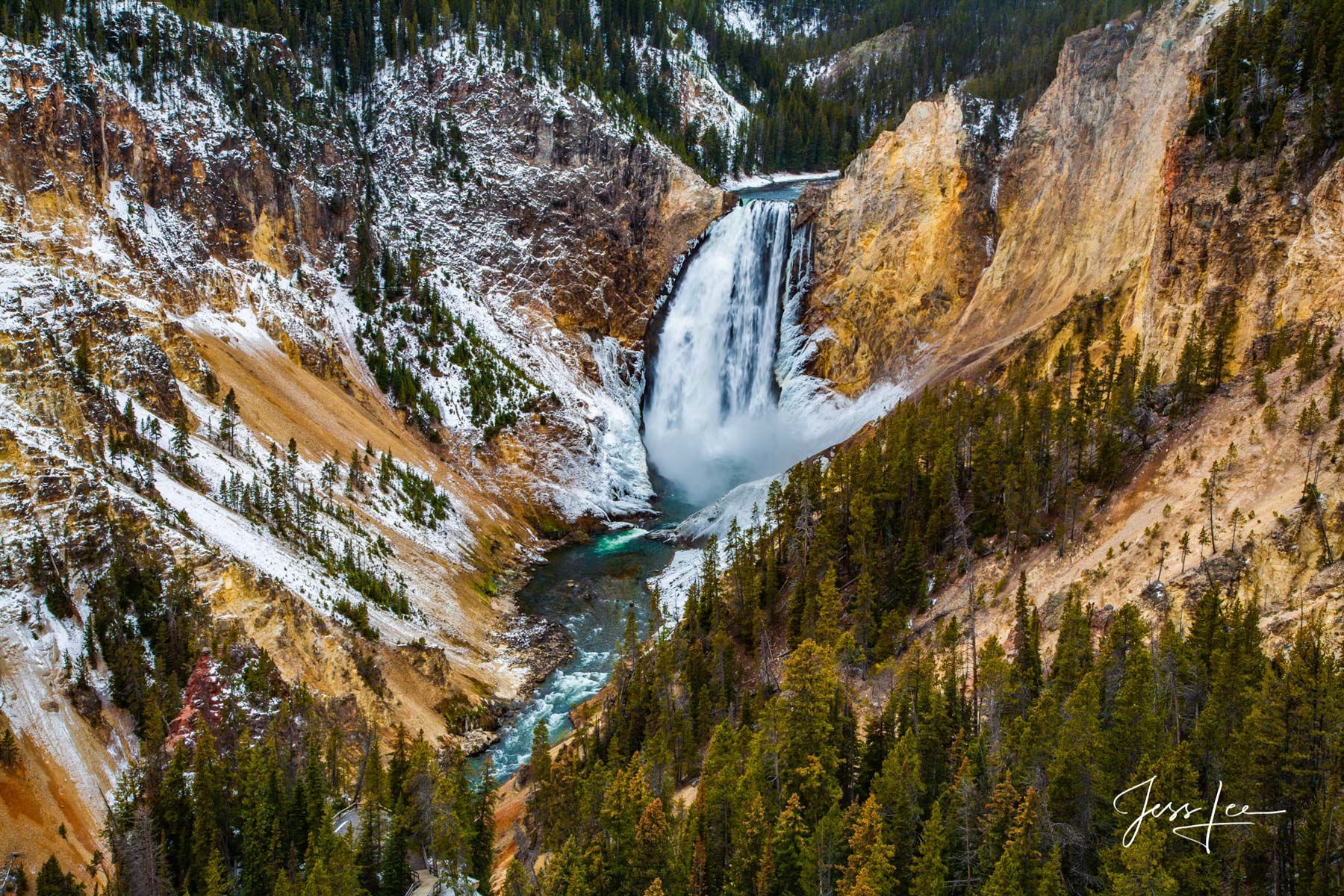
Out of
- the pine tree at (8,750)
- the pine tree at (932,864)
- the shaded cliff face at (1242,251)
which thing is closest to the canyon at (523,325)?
the shaded cliff face at (1242,251)

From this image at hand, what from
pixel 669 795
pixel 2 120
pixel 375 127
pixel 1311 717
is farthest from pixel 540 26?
pixel 1311 717

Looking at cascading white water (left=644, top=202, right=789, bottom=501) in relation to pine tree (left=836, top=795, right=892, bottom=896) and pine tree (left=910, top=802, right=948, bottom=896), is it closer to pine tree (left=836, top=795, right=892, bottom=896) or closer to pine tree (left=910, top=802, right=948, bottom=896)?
pine tree (left=836, top=795, right=892, bottom=896)

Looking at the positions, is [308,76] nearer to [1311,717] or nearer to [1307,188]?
[1307,188]

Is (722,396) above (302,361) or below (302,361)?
below
